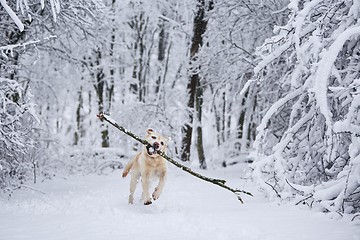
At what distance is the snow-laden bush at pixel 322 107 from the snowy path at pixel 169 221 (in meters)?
0.43

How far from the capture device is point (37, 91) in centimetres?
1434

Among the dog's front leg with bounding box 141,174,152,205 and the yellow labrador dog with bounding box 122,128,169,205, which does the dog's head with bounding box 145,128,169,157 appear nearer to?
the yellow labrador dog with bounding box 122,128,169,205

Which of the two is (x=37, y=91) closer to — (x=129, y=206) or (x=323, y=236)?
(x=129, y=206)

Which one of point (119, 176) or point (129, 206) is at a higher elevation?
point (129, 206)

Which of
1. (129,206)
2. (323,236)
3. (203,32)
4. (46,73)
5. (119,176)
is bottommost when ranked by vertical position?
(119,176)

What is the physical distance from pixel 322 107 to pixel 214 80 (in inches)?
365

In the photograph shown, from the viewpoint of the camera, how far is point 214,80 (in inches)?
529

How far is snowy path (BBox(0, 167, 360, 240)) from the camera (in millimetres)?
4180

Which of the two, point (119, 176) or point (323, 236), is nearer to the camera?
point (323, 236)

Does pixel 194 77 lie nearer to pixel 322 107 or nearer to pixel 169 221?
pixel 169 221

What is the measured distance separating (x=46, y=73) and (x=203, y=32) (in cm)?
773

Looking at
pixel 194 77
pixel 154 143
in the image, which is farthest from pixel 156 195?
pixel 194 77

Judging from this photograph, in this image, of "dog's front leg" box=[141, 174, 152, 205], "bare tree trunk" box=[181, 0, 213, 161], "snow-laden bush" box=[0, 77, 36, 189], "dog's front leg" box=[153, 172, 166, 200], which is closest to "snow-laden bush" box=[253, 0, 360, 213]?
"dog's front leg" box=[153, 172, 166, 200]

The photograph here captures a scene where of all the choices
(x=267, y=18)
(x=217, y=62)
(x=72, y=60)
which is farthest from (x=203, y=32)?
(x=72, y=60)
